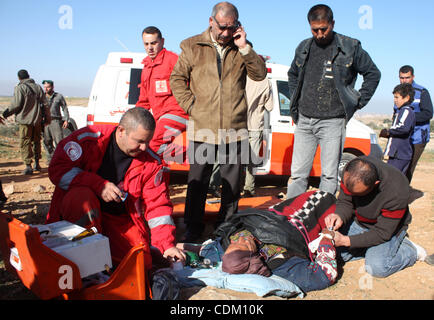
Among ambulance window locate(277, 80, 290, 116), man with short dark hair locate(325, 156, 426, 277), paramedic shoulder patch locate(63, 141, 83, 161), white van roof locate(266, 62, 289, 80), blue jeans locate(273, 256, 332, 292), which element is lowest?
blue jeans locate(273, 256, 332, 292)

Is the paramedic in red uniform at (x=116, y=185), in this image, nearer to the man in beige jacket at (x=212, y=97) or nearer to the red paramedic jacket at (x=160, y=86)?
the man in beige jacket at (x=212, y=97)

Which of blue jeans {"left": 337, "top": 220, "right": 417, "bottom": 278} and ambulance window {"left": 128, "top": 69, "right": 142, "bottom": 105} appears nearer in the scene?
blue jeans {"left": 337, "top": 220, "right": 417, "bottom": 278}

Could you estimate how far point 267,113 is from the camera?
628 centimetres

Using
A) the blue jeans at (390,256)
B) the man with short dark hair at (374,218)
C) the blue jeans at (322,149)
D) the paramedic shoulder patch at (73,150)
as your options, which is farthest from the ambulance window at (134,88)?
the blue jeans at (390,256)

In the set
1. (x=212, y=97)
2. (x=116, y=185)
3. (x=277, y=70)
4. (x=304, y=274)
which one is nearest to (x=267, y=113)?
(x=277, y=70)

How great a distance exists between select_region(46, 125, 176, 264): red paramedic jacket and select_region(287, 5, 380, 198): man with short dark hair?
1791 millimetres

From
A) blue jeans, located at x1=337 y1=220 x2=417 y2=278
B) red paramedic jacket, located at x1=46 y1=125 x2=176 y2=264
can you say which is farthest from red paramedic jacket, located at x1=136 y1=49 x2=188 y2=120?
blue jeans, located at x1=337 y1=220 x2=417 y2=278

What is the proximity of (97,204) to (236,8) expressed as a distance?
2232 mm

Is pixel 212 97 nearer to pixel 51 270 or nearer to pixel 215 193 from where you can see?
pixel 51 270

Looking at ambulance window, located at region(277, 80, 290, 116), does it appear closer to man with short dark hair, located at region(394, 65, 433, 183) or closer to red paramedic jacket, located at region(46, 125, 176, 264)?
man with short dark hair, located at region(394, 65, 433, 183)

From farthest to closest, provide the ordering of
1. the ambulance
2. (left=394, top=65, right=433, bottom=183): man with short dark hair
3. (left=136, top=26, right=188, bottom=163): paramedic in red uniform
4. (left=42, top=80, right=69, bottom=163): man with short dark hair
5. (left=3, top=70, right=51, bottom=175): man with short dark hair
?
(left=42, top=80, right=69, bottom=163): man with short dark hair, (left=3, top=70, right=51, bottom=175): man with short dark hair, the ambulance, (left=394, top=65, right=433, bottom=183): man with short dark hair, (left=136, top=26, right=188, bottom=163): paramedic in red uniform

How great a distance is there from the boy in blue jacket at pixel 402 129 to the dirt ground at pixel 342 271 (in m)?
0.83

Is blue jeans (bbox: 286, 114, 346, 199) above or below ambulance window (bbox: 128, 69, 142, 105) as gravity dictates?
below

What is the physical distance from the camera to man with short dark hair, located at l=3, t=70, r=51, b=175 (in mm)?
7840
